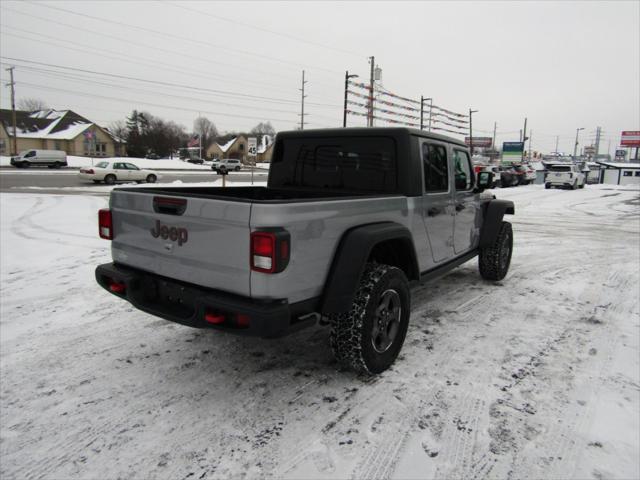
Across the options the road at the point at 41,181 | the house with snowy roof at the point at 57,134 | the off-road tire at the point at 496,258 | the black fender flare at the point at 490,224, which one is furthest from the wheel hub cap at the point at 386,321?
the house with snowy roof at the point at 57,134

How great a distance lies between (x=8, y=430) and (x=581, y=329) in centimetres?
495

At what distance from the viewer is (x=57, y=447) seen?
8.32 ft

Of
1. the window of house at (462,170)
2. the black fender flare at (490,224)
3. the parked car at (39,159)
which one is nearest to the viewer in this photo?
the window of house at (462,170)

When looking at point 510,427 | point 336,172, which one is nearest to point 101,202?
point 336,172

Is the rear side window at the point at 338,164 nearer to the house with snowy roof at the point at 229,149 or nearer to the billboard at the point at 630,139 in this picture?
the billboard at the point at 630,139

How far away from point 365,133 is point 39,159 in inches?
1762

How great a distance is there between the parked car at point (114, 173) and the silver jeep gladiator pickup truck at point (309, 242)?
2278cm

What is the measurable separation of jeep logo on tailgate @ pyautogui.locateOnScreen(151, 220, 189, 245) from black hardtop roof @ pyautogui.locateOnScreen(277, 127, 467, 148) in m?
1.97

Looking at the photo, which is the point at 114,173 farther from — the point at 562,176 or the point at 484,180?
the point at 562,176

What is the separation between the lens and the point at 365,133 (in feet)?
13.3

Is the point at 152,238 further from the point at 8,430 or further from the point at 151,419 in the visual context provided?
the point at 8,430

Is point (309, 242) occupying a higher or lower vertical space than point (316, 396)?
higher

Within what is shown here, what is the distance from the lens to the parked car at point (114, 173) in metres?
24.1

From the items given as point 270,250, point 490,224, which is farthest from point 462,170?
point 270,250
